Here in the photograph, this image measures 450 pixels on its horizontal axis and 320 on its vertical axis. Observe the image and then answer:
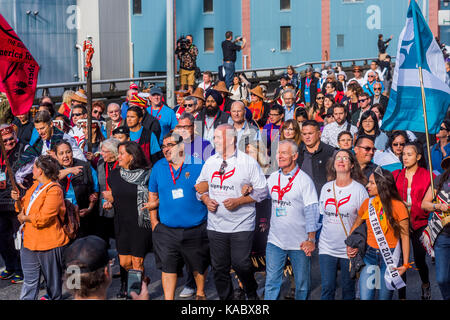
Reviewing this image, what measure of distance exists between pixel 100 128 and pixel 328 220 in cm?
478

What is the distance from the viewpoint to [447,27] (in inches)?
1702

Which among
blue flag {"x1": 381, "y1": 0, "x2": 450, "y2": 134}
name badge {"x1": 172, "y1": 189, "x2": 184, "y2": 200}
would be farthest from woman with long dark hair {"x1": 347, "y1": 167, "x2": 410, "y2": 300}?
name badge {"x1": 172, "y1": 189, "x2": 184, "y2": 200}

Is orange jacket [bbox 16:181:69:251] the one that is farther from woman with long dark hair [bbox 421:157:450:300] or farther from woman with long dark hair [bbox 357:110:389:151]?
woman with long dark hair [bbox 357:110:389:151]

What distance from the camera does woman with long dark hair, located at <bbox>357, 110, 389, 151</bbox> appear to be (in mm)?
9469

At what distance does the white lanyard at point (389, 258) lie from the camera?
6.11m

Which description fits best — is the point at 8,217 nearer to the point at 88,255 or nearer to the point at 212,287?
the point at 212,287

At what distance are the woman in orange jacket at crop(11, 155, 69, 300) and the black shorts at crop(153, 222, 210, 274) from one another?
938mm

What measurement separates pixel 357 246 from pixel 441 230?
2.89 ft

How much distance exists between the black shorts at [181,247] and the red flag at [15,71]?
216 centimetres

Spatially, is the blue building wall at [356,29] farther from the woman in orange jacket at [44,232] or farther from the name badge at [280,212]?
the woman in orange jacket at [44,232]
